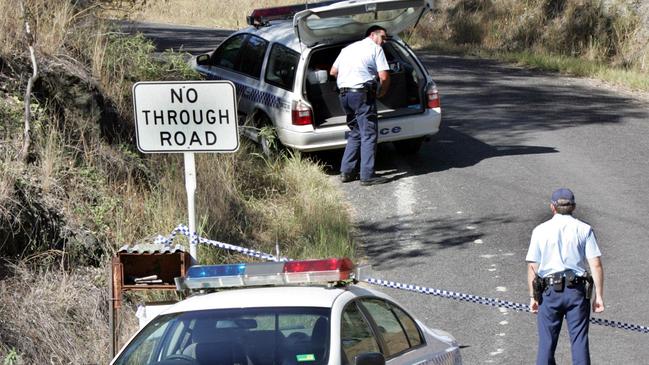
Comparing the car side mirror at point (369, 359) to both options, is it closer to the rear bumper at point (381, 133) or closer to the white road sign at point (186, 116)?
the white road sign at point (186, 116)

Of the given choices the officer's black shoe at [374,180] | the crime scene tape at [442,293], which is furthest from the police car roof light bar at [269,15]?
the crime scene tape at [442,293]

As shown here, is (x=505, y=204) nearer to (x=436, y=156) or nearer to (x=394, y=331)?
(x=436, y=156)

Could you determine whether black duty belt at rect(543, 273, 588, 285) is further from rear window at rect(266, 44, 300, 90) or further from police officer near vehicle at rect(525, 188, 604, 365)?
rear window at rect(266, 44, 300, 90)

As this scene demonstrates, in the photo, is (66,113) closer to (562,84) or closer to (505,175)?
(505,175)

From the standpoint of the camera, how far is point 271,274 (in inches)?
242

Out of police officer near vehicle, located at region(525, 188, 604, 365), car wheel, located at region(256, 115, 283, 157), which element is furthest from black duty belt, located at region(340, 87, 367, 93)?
police officer near vehicle, located at region(525, 188, 604, 365)

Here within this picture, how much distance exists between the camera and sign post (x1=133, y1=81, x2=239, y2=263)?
8.62m

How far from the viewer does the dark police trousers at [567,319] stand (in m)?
7.58

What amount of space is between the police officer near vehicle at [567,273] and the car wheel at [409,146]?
23.2 feet

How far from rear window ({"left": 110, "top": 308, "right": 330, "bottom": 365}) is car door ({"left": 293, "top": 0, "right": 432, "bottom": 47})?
24.4 feet

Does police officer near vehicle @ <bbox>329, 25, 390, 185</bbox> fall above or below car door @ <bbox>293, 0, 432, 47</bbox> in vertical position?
below

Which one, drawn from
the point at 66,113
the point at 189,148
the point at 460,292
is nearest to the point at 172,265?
the point at 189,148

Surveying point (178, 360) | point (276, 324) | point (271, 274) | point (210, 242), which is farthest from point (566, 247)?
point (210, 242)

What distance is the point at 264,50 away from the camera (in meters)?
14.6
